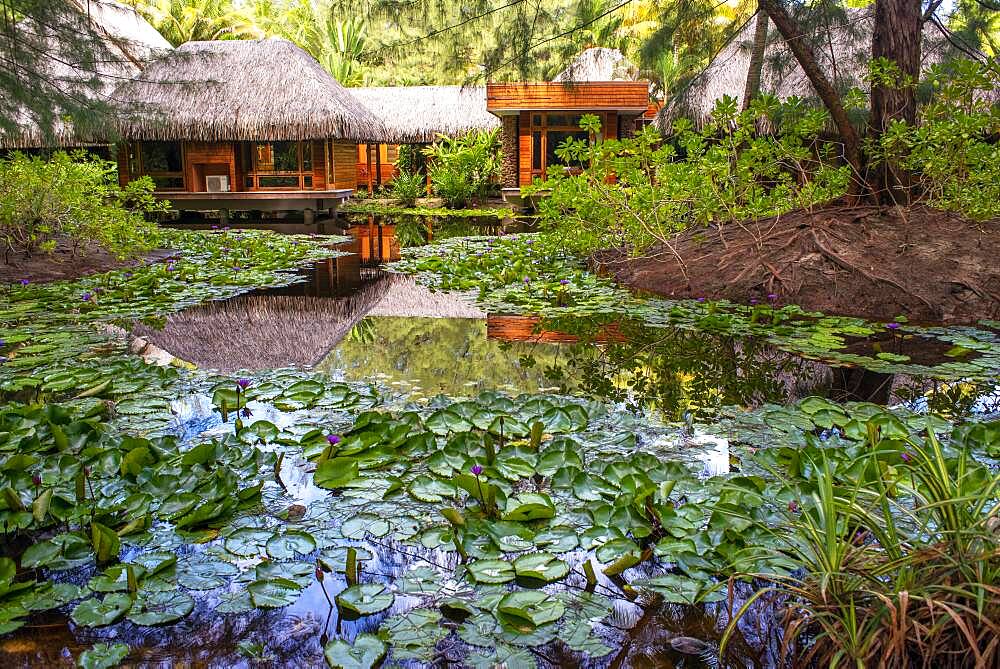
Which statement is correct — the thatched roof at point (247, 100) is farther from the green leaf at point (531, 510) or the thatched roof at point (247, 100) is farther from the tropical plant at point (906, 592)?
the tropical plant at point (906, 592)

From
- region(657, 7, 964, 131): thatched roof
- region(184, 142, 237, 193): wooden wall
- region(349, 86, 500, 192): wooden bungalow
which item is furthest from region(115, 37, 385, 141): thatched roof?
region(657, 7, 964, 131): thatched roof

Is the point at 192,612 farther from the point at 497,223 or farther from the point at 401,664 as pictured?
the point at 497,223

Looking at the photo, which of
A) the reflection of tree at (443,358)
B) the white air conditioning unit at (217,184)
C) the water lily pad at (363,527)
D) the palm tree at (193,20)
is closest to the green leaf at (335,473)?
the water lily pad at (363,527)

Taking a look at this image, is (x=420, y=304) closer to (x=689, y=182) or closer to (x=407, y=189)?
(x=689, y=182)

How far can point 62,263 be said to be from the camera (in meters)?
9.09

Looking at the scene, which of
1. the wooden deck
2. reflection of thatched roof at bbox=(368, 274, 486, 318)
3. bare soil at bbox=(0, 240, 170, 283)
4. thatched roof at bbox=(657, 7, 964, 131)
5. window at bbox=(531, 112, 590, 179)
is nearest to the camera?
reflection of thatched roof at bbox=(368, 274, 486, 318)

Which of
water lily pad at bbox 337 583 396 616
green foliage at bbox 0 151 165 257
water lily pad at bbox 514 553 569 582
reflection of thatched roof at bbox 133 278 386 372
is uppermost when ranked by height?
green foliage at bbox 0 151 165 257

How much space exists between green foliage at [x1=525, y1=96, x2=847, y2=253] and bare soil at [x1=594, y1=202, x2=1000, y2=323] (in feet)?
1.04

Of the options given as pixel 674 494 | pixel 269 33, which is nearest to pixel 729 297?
pixel 674 494

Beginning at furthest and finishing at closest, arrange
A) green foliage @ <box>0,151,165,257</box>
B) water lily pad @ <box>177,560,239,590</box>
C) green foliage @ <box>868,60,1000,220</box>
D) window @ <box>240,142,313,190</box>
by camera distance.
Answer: window @ <box>240,142,313,190</box> → green foliage @ <box>0,151,165,257</box> → green foliage @ <box>868,60,1000,220</box> → water lily pad @ <box>177,560,239,590</box>

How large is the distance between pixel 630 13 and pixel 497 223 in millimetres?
17281

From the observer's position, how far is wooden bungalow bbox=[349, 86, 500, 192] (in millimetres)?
26391

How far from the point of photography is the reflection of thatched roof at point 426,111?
26.4m

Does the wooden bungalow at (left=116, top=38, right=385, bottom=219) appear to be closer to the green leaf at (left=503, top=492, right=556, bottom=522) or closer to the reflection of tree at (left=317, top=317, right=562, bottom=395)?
the reflection of tree at (left=317, top=317, right=562, bottom=395)
